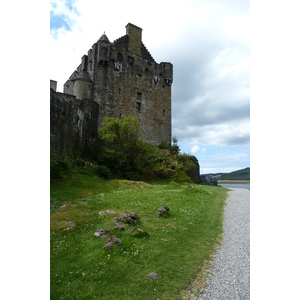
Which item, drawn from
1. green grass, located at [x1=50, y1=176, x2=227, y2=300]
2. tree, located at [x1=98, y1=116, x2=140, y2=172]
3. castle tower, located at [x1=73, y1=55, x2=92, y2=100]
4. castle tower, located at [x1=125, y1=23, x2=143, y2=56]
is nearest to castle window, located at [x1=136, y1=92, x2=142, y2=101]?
castle tower, located at [x1=125, y1=23, x2=143, y2=56]

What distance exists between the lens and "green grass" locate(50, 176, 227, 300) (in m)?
4.18

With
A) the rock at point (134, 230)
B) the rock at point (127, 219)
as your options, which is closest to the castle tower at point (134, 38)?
the rock at point (127, 219)

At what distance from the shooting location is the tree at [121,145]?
1805 centimetres

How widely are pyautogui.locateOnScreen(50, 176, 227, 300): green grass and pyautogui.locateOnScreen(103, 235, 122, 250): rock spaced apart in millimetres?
90

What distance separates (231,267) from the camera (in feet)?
18.0

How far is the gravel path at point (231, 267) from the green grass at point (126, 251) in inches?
12.7

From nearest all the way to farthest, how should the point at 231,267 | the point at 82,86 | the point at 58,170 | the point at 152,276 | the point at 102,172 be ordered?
the point at 152,276 → the point at 231,267 → the point at 58,170 → the point at 102,172 → the point at 82,86

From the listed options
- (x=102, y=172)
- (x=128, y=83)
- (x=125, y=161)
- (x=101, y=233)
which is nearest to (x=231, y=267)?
(x=101, y=233)

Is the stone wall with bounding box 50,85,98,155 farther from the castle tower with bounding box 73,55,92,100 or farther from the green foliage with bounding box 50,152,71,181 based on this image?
the castle tower with bounding box 73,55,92,100

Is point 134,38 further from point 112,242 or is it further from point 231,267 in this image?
point 231,267

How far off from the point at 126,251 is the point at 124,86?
92.0ft
